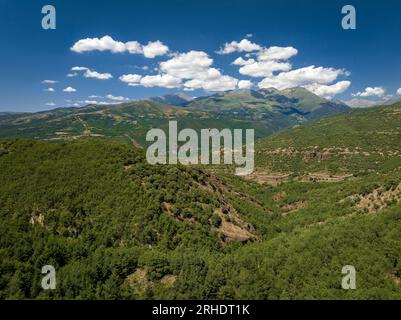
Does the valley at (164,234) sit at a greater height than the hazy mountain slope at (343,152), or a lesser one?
lesser

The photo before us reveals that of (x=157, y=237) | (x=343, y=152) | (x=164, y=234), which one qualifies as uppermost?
(x=343, y=152)

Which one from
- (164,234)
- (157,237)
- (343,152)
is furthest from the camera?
(343,152)

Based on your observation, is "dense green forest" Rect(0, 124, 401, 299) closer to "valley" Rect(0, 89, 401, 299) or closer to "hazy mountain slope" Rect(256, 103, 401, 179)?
"valley" Rect(0, 89, 401, 299)

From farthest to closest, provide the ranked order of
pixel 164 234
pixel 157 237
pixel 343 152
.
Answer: pixel 343 152 < pixel 164 234 < pixel 157 237

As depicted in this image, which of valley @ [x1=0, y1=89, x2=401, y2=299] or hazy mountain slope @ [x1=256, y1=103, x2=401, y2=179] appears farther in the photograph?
hazy mountain slope @ [x1=256, y1=103, x2=401, y2=179]

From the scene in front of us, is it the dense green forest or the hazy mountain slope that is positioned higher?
the hazy mountain slope

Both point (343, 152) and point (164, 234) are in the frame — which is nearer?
point (164, 234)

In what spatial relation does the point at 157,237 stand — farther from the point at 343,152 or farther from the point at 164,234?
the point at 343,152

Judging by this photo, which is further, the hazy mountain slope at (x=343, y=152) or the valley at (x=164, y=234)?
the hazy mountain slope at (x=343, y=152)

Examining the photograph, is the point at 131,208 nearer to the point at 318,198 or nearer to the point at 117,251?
the point at 117,251

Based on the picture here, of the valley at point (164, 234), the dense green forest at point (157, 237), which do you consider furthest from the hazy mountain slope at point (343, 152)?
the dense green forest at point (157, 237)

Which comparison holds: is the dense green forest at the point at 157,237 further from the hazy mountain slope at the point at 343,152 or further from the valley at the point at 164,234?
the hazy mountain slope at the point at 343,152

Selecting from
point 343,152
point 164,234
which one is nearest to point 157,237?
point 164,234

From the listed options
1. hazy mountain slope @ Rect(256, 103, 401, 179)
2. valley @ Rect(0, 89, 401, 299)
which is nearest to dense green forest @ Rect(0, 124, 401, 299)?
valley @ Rect(0, 89, 401, 299)
